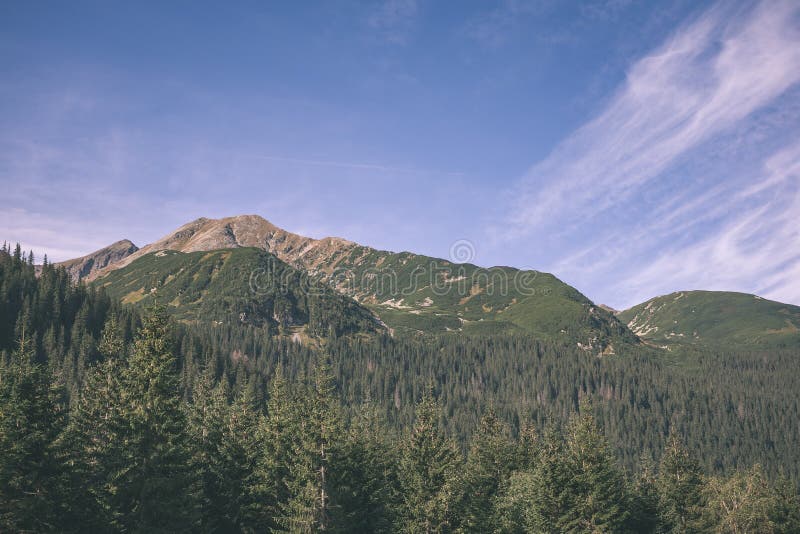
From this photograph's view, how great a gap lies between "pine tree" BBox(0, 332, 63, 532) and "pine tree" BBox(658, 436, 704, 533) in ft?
262

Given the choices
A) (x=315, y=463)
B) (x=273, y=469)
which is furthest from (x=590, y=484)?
(x=273, y=469)

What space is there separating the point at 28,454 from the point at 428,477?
37.6m

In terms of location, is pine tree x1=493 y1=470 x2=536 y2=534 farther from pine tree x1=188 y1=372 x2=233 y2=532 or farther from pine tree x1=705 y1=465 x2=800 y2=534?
pine tree x1=705 y1=465 x2=800 y2=534

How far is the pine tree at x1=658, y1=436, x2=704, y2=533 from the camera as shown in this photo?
8675 centimetres

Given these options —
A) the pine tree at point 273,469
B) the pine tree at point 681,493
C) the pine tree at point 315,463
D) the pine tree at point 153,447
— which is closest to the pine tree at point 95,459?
the pine tree at point 153,447

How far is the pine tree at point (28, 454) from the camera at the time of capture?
36062mm

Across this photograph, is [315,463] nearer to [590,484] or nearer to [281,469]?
[281,469]

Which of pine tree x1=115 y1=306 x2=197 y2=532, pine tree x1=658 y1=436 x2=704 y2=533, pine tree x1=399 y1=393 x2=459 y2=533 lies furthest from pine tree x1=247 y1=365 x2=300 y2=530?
pine tree x1=658 y1=436 x2=704 y2=533

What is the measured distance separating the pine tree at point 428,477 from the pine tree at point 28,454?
33.7 metres

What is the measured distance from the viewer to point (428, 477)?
199 feet

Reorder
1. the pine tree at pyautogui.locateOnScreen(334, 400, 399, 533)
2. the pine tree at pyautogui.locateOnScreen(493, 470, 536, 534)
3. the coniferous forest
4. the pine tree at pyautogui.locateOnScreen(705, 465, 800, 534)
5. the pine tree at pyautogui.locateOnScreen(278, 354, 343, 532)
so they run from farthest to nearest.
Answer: the pine tree at pyautogui.locateOnScreen(705, 465, 800, 534) → the pine tree at pyautogui.locateOnScreen(493, 470, 536, 534) → the pine tree at pyautogui.locateOnScreen(334, 400, 399, 533) → the pine tree at pyautogui.locateOnScreen(278, 354, 343, 532) → the coniferous forest

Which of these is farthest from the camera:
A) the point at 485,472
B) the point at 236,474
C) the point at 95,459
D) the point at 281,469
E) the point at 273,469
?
the point at 485,472

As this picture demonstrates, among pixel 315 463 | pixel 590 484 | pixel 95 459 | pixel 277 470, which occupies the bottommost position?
pixel 590 484

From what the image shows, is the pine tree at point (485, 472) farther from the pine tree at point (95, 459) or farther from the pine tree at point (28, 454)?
the pine tree at point (28, 454)
